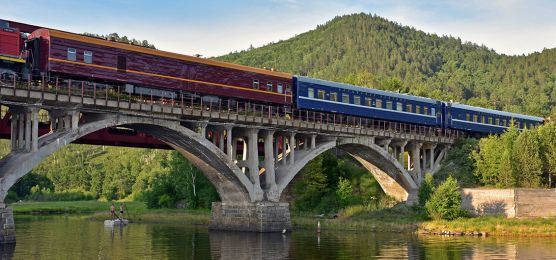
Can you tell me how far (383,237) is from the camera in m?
52.3

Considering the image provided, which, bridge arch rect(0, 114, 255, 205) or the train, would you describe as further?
the train

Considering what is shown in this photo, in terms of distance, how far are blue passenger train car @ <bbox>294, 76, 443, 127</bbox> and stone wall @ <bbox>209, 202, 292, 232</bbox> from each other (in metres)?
9.89

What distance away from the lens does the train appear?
40719mm

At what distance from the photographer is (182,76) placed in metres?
48.4

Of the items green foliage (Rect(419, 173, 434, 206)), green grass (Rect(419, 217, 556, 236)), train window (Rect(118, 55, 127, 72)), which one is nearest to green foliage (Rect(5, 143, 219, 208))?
green foliage (Rect(419, 173, 434, 206))

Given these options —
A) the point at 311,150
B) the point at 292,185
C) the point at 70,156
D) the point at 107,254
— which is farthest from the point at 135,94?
the point at 70,156

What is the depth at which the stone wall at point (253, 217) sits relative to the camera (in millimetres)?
53094

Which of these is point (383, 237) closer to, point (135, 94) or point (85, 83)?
point (135, 94)

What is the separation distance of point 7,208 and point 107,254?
6049 mm

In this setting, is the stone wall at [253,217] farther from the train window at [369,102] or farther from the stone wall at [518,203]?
the stone wall at [518,203]

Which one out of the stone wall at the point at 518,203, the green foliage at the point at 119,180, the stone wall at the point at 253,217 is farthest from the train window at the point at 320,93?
the green foliage at the point at 119,180

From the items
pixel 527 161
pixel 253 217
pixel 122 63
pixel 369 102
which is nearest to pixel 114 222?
pixel 253 217

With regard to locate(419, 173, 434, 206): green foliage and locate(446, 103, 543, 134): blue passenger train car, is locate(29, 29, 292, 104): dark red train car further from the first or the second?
locate(446, 103, 543, 134): blue passenger train car

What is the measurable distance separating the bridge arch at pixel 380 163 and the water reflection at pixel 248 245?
8.86m
